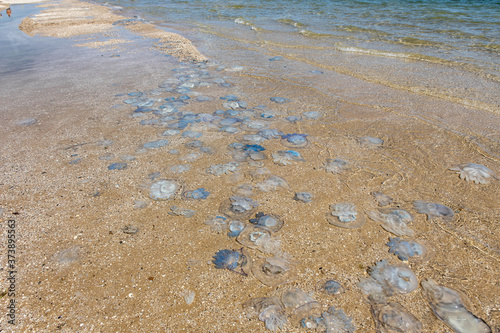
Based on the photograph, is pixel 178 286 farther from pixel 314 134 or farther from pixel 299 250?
pixel 314 134

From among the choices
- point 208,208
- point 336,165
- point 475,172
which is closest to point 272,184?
point 208,208

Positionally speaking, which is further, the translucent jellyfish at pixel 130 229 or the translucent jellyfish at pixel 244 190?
the translucent jellyfish at pixel 244 190

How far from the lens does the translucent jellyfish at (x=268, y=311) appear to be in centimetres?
179

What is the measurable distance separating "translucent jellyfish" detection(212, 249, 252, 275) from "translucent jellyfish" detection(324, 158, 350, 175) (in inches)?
56.0

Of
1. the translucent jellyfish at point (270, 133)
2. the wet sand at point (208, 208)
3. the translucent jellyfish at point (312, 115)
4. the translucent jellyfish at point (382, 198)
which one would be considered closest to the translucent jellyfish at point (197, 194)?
the wet sand at point (208, 208)

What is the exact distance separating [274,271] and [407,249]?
1041 millimetres

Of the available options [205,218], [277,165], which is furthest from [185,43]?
[205,218]

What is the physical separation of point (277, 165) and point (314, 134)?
909mm

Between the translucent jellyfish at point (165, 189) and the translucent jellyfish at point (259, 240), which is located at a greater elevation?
the translucent jellyfish at point (165, 189)

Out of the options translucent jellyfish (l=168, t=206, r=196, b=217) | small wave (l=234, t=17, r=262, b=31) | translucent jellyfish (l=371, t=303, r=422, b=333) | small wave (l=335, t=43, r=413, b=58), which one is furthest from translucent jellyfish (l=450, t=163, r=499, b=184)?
small wave (l=234, t=17, r=262, b=31)

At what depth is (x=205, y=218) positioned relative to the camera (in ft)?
8.44

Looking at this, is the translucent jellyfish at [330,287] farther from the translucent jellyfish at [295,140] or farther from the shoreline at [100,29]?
the shoreline at [100,29]

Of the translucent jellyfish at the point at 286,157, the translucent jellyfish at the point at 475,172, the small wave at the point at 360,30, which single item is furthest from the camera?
the small wave at the point at 360,30

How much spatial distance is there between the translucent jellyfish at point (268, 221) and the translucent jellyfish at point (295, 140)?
4.18 feet
